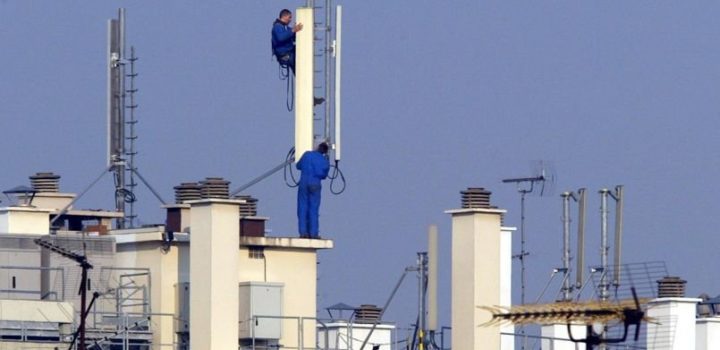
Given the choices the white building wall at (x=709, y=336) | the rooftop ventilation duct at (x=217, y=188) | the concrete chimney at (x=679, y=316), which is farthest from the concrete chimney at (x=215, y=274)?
the white building wall at (x=709, y=336)

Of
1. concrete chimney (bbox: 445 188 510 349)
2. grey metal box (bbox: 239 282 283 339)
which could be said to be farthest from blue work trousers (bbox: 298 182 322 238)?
concrete chimney (bbox: 445 188 510 349)

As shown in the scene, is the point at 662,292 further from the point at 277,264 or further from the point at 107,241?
the point at 107,241

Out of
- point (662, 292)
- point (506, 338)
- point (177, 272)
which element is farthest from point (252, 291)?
point (662, 292)

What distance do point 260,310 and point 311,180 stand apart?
2.82 metres

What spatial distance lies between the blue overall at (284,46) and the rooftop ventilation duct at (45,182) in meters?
6.04

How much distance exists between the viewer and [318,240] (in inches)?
1859

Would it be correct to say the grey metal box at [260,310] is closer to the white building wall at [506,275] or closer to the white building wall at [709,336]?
the white building wall at [506,275]

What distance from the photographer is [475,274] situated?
143 ft

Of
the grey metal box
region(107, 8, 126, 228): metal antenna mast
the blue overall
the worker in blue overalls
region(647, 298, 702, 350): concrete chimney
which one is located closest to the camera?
the grey metal box

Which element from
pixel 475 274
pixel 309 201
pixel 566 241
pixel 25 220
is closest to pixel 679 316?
pixel 566 241

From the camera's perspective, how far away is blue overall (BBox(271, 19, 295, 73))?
47.0 meters

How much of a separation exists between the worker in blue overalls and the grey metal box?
5.71 ft

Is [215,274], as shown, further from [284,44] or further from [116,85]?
[116,85]

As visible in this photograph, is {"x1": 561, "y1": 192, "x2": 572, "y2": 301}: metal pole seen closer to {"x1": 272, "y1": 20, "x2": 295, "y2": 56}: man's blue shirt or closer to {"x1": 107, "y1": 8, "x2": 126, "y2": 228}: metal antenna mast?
{"x1": 272, "y1": 20, "x2": 295, "y2": 56}: man's blue shirt
